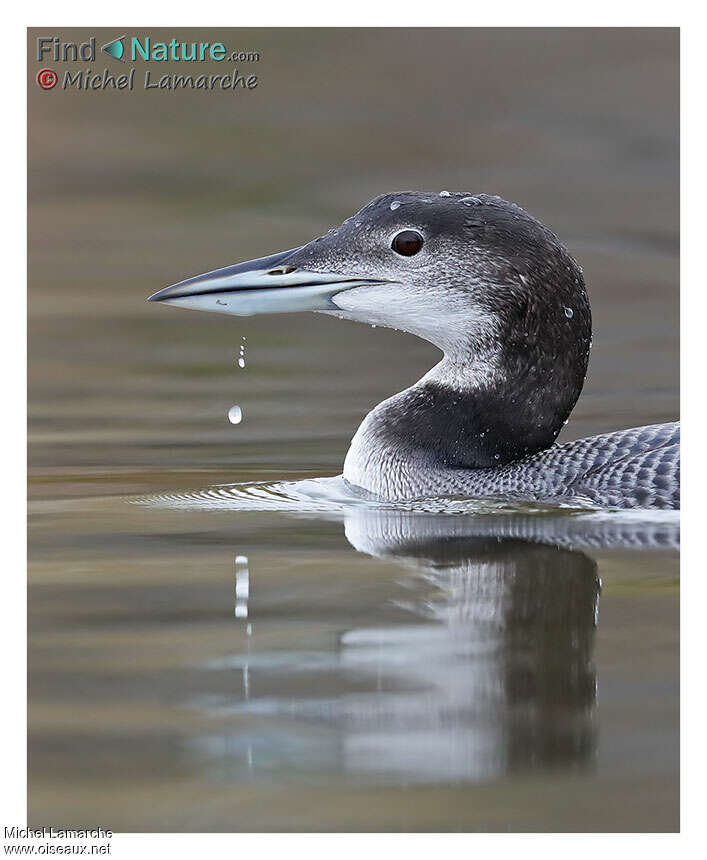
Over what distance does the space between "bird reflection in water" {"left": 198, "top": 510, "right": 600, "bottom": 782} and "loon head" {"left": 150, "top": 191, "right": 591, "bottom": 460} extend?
135cm

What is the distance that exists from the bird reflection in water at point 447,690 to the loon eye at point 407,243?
151 centimetres

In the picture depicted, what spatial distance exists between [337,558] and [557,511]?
94cm

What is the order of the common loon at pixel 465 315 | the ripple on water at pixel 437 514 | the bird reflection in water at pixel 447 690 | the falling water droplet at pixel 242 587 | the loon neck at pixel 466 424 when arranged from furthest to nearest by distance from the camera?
the loon neck at pixel 466 424 < the common loon at pixel 465 315 < the ripple on water at pixel 437 514 < the falling water droplet at pixel 242 587 < the bird reflection in water at pixel 447 690

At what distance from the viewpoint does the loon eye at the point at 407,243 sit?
557 cm

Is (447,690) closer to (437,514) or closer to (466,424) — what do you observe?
(437,514)

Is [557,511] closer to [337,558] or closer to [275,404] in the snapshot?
[337,558]

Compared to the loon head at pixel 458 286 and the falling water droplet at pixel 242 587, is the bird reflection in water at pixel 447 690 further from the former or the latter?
the loon head at pixel 458 286

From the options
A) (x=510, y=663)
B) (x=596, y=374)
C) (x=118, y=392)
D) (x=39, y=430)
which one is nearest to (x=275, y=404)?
(x=118, y=392)

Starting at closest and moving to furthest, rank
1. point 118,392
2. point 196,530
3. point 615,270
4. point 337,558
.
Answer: point 337,558
point 196,530
point 118,392
point 615,270

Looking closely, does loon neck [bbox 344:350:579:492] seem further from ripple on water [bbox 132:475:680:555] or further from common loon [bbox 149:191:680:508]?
ripple on water [bbox 132:475:680:555]

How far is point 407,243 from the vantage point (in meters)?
5.57

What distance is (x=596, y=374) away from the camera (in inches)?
334

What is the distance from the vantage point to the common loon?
5520mm

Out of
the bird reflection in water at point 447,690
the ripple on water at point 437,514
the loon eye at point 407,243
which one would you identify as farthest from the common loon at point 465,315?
the bird reflection in water at point 447,690
